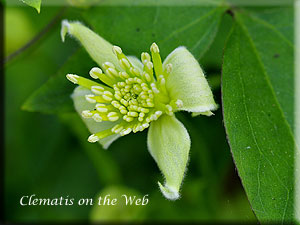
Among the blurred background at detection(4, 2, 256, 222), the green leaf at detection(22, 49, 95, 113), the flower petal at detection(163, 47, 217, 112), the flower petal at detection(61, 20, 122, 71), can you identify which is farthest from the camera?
the blurred background at detection(4, 2, 256, 222)

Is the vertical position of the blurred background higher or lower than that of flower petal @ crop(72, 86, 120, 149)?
lower

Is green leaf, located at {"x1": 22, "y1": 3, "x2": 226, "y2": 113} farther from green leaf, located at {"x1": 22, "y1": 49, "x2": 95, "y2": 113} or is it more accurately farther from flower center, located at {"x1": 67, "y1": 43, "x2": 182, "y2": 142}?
flower center, located at {"x1": 67, "y1": 43, "x2": 182, "y2": 142}

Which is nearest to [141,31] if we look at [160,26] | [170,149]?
[160,26]

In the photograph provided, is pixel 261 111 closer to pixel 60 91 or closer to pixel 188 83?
pixel 188 83

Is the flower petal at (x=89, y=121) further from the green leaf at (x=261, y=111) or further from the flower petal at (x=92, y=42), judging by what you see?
the green leaf at (x=261, y=111)

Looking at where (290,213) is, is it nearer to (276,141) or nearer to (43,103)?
(276,141)

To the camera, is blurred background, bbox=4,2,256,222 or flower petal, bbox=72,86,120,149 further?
blurred background, bbox=4,2,256,222

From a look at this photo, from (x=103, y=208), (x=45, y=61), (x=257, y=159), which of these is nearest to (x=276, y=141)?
(x=257, y=159)

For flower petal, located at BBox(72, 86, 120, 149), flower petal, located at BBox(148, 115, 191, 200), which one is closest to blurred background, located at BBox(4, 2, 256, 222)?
flower petal, located at BBox(72, 86, 120, 149)
